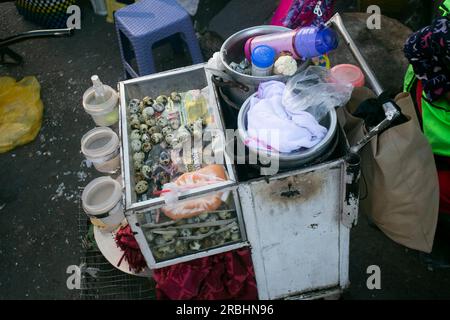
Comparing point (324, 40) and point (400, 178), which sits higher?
point (324, 40)

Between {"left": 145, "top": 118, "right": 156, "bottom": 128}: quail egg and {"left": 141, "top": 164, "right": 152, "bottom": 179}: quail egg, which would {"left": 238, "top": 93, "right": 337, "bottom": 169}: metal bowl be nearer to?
{"left": 141, "top": 164, "right": 152, "bottom": 179}: quail egg

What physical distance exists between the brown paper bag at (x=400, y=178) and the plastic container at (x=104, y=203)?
151cm

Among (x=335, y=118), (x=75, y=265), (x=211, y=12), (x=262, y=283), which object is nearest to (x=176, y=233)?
(x=262, y=283)

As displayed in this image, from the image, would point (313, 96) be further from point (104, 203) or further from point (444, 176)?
point (104, 203)

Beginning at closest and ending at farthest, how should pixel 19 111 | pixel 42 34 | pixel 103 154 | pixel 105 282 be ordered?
1. pixel 103 154
2. pixel 105 282
3. pixel 42 34
4. pixel 19 111

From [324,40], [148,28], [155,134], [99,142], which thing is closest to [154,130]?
[155,134]

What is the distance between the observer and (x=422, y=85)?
231cm

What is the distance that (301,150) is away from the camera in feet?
5.91

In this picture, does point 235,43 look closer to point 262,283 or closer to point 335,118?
point 335,118

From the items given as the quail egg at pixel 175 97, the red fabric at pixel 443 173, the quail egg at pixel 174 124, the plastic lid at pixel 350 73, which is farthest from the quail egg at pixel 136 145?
the red fabric at pixel 443 173

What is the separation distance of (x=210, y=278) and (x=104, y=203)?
2.69ft

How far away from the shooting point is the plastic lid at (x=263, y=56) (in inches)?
75.3

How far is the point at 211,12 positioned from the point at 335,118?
3.54 meters

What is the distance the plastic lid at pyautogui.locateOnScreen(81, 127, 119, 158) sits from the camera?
2.85 m
